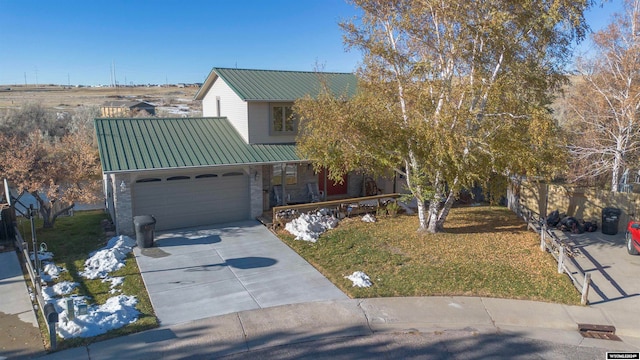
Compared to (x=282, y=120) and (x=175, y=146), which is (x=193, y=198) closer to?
(x=175, y=146)

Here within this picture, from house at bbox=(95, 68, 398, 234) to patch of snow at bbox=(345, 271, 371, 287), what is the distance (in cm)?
652

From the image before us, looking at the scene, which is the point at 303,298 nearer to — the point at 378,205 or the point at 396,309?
the point at 396,309

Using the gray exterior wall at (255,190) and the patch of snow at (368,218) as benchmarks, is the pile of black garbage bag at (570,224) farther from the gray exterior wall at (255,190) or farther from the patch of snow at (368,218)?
the gray exterior wall at (255,190)

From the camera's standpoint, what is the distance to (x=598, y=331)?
920 centimetres

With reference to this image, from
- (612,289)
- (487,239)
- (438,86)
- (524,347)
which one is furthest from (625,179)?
(524,347)

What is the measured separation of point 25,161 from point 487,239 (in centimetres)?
1563

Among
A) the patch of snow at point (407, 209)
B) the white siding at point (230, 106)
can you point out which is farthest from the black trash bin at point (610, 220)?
the white siding at point (230, 106)

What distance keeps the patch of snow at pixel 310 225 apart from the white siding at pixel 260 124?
3750 millimetres

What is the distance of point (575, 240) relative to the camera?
1535 centimetres

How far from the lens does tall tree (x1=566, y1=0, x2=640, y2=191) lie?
18.3 metres

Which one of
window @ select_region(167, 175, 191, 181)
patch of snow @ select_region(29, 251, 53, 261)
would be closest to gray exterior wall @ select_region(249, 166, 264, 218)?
window @ select_region(167, 175, 191, 181)

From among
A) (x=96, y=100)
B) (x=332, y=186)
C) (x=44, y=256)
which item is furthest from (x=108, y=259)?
(x=96, y=100)

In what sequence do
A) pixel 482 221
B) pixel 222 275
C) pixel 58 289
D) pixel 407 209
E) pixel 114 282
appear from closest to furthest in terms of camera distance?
1. pixel 58 289
2. pixel 114 282
3. pixel 222 275
4. pixel 482 221
5. pixel 407 209

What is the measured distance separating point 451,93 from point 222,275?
8450mm
